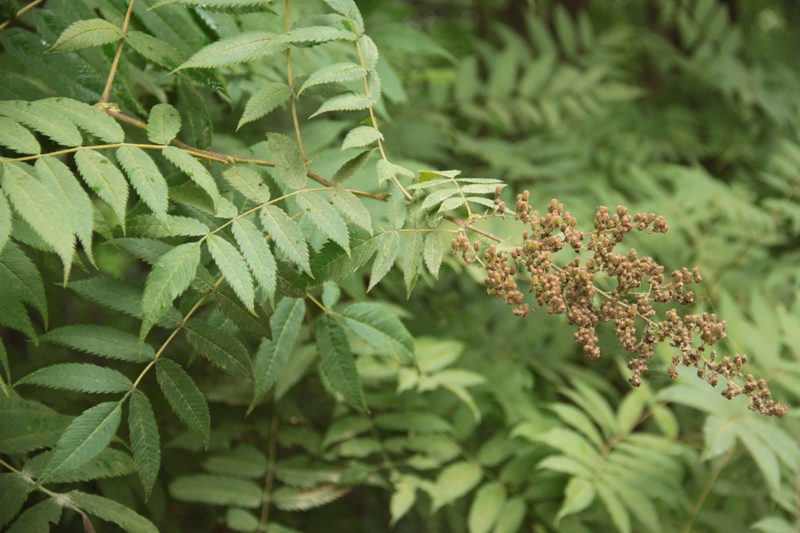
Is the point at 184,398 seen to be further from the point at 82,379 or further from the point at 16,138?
the point at 16,138

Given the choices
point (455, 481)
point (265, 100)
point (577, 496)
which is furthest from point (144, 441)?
point (577, 496)

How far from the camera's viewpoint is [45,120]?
1.11m

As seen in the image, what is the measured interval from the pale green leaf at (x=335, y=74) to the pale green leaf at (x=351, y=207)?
20 centimetres

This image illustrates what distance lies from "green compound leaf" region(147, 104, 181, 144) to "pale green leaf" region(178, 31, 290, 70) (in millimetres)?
109

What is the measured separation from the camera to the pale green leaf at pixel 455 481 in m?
1.81

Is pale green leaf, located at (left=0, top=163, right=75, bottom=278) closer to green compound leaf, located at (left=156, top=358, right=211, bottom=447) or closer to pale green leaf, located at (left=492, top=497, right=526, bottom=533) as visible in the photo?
green compound leaf, located at (left=156, top=358, right=211, bottom=447)

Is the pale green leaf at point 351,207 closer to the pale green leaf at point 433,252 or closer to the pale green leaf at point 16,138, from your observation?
the pale green leaf at point 433,252

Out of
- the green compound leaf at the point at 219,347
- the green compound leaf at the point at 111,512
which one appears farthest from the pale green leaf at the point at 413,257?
the green compound leaf at the point at 111,512

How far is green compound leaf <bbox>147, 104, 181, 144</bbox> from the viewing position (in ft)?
3.85

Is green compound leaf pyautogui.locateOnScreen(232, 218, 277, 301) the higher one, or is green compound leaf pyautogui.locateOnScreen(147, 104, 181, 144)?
green compound leaf pyautogui.locateOnScreen(147, 104, 181, 144)

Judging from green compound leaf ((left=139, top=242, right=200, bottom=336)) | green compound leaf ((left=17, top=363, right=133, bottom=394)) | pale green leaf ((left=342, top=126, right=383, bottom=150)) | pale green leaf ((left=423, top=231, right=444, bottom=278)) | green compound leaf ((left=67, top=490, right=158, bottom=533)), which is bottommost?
green compound leaf ((left=67, top=490, right=158, bottom=533))

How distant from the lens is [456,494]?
1.83m

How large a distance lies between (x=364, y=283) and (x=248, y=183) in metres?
1.10

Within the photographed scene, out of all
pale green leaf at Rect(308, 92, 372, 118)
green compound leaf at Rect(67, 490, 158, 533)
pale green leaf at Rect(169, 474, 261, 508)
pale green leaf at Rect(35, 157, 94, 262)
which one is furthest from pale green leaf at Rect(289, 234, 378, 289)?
pale green leaf at Rect(169, 474, 261, 508)
